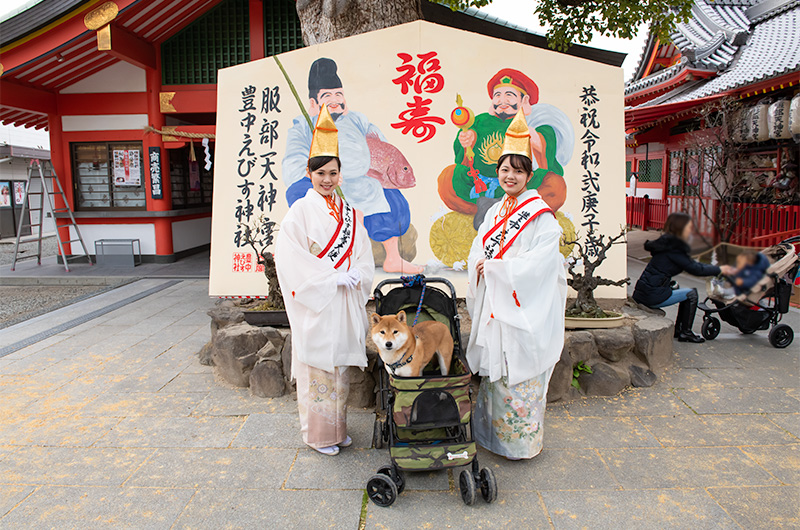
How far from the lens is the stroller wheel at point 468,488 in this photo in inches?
113

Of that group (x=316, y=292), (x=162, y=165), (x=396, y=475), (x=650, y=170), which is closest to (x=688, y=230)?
(x=396, y=475)

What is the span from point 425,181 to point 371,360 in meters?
2.17

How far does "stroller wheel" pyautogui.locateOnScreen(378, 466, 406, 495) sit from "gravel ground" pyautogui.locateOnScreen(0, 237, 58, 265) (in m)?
12.5

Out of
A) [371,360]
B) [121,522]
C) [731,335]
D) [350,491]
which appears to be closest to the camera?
[121,522]

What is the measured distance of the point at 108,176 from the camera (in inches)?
428

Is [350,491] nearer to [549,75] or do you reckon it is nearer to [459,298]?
[459,298]

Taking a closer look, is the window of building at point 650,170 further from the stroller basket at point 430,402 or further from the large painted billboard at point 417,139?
the stroller basket at point 430,402

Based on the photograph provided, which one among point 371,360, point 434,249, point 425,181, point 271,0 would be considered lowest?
point 371,360

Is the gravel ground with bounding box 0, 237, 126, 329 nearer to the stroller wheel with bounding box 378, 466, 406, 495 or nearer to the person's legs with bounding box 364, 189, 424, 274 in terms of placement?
the person's legs with bounding box 364, 189, 424, 274

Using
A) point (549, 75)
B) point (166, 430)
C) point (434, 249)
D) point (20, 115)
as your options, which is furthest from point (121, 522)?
point (20, 115)

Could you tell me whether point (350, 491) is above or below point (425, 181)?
below

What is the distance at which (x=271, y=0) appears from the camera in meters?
9.86

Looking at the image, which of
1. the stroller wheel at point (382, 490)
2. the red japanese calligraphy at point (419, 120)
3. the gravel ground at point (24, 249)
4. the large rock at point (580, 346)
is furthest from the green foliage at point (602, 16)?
the gravel ground at point (24, 249)

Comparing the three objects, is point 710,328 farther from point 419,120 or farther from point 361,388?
point 361,388
